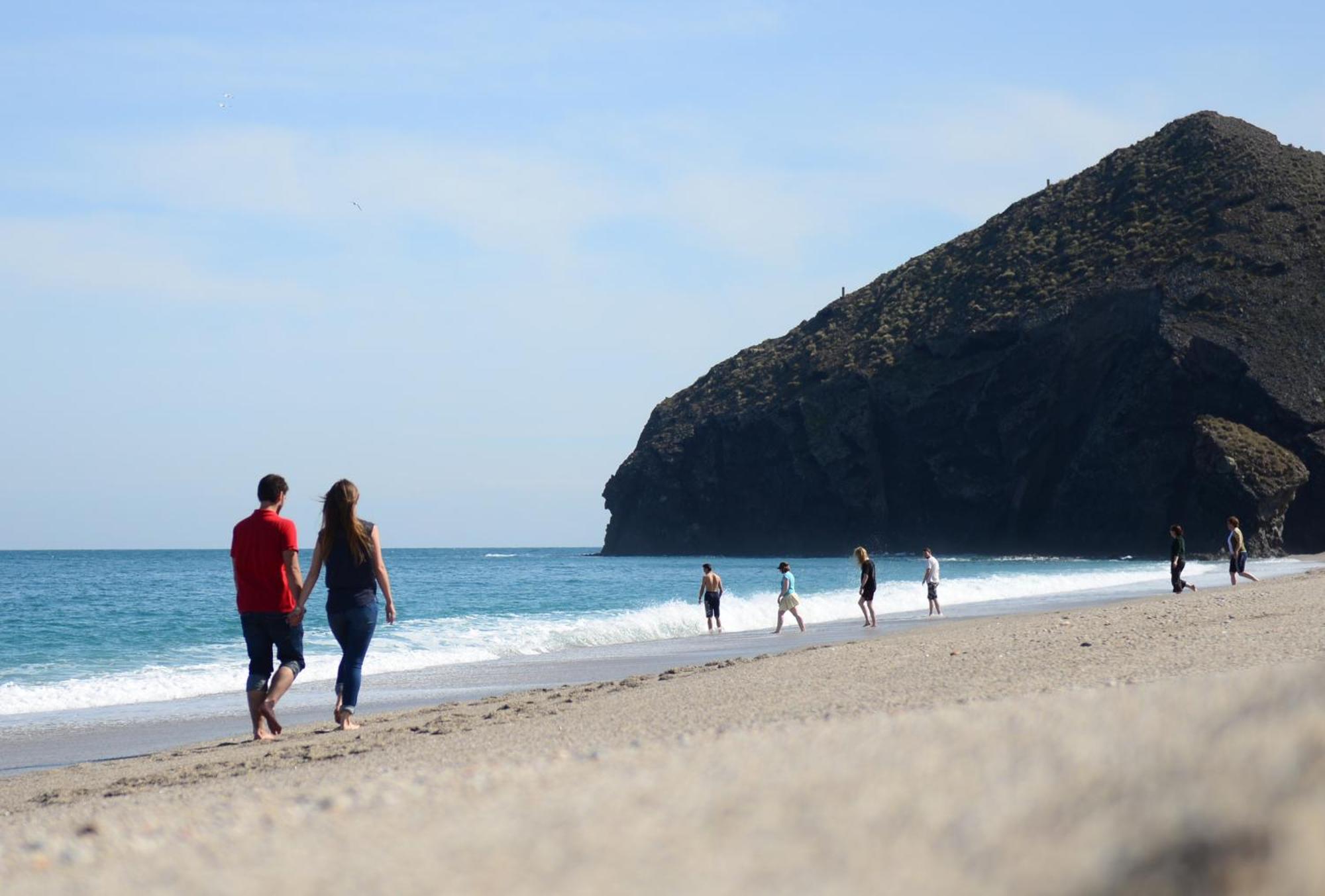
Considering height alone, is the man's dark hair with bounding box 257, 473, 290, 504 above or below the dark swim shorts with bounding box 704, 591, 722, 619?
above


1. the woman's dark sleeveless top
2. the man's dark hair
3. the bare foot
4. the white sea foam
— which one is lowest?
the white sea foam

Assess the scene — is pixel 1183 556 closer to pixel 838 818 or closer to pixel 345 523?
pixel 345 523

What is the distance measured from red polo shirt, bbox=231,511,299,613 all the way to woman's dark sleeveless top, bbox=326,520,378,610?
270 millimetres

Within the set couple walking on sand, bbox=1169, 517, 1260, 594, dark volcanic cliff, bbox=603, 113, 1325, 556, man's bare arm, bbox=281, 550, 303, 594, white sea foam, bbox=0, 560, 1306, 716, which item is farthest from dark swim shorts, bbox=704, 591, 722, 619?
dark volcanic cliff, bbox=603, 113, 1325, 556

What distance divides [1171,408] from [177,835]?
6680 cm

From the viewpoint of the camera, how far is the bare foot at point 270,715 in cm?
835

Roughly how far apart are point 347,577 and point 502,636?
42.7 ft

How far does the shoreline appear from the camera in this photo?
32.6 feet

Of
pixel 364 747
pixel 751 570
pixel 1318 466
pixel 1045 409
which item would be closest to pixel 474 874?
pixel 364 747

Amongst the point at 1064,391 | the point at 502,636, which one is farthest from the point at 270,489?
the point at 1064,391

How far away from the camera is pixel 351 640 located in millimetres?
8180

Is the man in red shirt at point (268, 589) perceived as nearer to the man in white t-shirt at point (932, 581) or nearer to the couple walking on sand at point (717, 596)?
the couple walking on sand at point (717, 596)

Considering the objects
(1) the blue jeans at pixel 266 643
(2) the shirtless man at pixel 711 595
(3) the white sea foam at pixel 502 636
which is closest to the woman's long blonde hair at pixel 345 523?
(1) the blue jeans at pixel 266 643

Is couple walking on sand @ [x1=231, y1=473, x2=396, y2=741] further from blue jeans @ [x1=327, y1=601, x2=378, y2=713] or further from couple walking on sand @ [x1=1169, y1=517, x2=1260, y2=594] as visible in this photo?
couple walking on sand @ [x1=1169, y1=517, x2=1260, y2=594]
